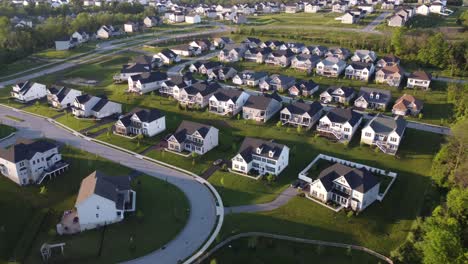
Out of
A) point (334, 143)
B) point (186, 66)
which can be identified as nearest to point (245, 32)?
point (186, 66)

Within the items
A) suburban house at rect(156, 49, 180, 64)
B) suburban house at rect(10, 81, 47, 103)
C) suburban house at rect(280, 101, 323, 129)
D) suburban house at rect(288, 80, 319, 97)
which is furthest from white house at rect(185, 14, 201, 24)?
suburban house at rect(280, 101, 323, 129)

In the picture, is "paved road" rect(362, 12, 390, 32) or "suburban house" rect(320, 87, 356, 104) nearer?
"suburban house" rect(320, 87, 356, 104)

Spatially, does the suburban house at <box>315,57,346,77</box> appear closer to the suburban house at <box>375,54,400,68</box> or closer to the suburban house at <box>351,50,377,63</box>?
the suburban house at <box>351,50,377,63</box>

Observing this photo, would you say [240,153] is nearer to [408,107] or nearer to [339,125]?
[339,125]

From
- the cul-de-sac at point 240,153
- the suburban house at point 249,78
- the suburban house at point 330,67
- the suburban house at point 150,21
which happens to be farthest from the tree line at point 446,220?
the suburban house at point 150,21

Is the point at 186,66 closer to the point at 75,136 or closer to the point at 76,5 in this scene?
the point at 75,136

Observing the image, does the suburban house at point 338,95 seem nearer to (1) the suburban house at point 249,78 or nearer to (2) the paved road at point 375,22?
(1) the suburban house at point 249,78
